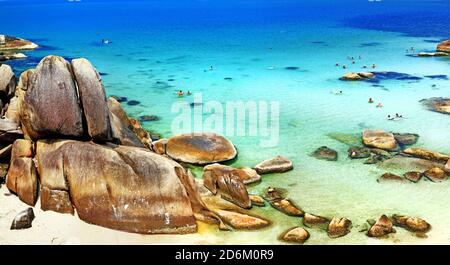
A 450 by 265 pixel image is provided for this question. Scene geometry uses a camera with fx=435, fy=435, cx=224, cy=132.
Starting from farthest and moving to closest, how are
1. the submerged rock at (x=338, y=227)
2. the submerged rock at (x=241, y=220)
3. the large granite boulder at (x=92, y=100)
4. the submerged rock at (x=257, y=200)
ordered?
the submerged rock at (x=257, y=200) < the large granite boulder at (x=92, y=100) < the submerged rock at (x=241, y=220) < the submerged rock at (x=338, y=227)

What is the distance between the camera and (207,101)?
36.9 metres

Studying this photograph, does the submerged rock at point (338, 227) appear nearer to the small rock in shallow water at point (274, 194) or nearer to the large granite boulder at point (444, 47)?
the small rock in shallow water at point (274, 194)

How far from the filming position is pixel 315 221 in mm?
17766

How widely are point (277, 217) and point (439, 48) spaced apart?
164 feet

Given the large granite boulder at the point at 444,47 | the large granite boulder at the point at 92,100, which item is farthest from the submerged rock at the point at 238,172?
the large granite boulder at the point at 444,47

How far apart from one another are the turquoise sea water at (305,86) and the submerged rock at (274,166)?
468 mm

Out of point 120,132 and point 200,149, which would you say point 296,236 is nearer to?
point 200,149

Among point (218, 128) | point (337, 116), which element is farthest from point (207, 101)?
point (337, 116)

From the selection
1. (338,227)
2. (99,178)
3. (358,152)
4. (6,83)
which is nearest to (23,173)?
(99,178)

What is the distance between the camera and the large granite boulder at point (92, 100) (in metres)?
17.7

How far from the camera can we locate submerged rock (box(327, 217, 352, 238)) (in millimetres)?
16875

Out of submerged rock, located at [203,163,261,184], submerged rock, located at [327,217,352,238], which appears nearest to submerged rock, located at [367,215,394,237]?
submerged rock, located at [327,217,352,238]

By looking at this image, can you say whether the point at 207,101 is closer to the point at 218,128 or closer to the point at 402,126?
the point at 218,128

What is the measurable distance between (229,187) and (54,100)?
8.10 metres
